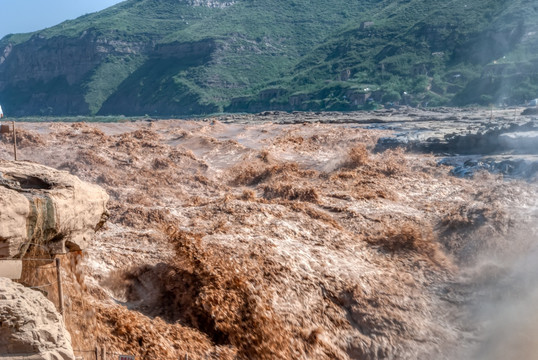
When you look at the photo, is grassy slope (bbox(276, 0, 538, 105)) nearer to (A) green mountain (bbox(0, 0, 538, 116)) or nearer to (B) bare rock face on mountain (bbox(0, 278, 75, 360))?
(A) green mountain (bbox(0, 0, 538, 116))

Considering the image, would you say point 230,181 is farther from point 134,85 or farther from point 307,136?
point 134,85

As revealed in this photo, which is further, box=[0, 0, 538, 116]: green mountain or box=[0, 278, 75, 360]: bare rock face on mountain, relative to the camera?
box=[0, 0, 538, 116]: green mountain

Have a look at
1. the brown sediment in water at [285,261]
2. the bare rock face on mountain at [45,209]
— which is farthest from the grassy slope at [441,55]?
the bare rock face on mountain at [45,209]

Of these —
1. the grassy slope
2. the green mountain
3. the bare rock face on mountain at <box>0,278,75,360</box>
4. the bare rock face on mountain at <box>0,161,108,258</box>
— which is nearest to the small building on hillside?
the green mountain

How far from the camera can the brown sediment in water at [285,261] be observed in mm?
7977

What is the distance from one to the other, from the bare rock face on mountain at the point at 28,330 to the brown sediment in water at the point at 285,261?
1.24m

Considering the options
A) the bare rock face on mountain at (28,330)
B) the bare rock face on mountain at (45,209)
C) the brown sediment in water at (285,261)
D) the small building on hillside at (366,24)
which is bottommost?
the brown sediment in water at (285,261)

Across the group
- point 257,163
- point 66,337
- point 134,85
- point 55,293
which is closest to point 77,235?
point 55,293

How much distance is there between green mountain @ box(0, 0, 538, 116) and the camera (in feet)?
159

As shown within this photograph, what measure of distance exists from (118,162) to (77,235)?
1271 cm

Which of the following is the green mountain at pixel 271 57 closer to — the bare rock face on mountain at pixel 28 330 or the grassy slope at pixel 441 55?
the grassy slope at pixel 441 55

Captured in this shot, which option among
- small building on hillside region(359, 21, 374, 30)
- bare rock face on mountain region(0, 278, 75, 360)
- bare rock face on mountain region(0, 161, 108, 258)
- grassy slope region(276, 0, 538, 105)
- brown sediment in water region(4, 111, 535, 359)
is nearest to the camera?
bare rock face on mountain region(0, 278, 75, 360)

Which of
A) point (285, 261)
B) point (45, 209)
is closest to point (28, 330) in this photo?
point (45, 209)

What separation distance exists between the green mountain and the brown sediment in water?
2918 centimetres
